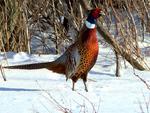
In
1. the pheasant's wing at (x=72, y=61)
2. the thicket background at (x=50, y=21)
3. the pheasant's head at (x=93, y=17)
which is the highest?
the pheasant's head at (x=93, y=17)

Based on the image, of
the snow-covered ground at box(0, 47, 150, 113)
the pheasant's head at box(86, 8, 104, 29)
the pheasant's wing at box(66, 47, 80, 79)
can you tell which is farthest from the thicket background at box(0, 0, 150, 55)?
the pheasant's wing at box(66, 47, 80, 79)

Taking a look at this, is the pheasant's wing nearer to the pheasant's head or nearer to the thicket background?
the pheasant's head

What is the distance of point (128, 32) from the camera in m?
6.73

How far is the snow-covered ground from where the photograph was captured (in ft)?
13.9

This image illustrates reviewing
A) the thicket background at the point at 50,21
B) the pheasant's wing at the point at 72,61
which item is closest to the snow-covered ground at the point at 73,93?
the pheasant's wing at the point at 72,61

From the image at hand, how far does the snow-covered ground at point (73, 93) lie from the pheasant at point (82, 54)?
182mm

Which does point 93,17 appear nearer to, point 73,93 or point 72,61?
point 72,61

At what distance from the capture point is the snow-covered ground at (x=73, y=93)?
4227mm

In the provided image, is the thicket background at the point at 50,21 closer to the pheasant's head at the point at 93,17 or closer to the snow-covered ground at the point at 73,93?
the snow-covered ground at the point at 73,93

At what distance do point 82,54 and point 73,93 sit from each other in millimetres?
405

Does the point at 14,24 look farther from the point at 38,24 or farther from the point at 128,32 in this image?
the point at 128,32

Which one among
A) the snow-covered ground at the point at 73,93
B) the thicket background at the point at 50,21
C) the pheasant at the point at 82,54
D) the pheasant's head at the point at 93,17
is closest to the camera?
the snow-covered ground at the point at 73,93

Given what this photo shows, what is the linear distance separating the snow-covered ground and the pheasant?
0.60ft

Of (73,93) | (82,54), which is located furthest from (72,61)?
(73,93)
